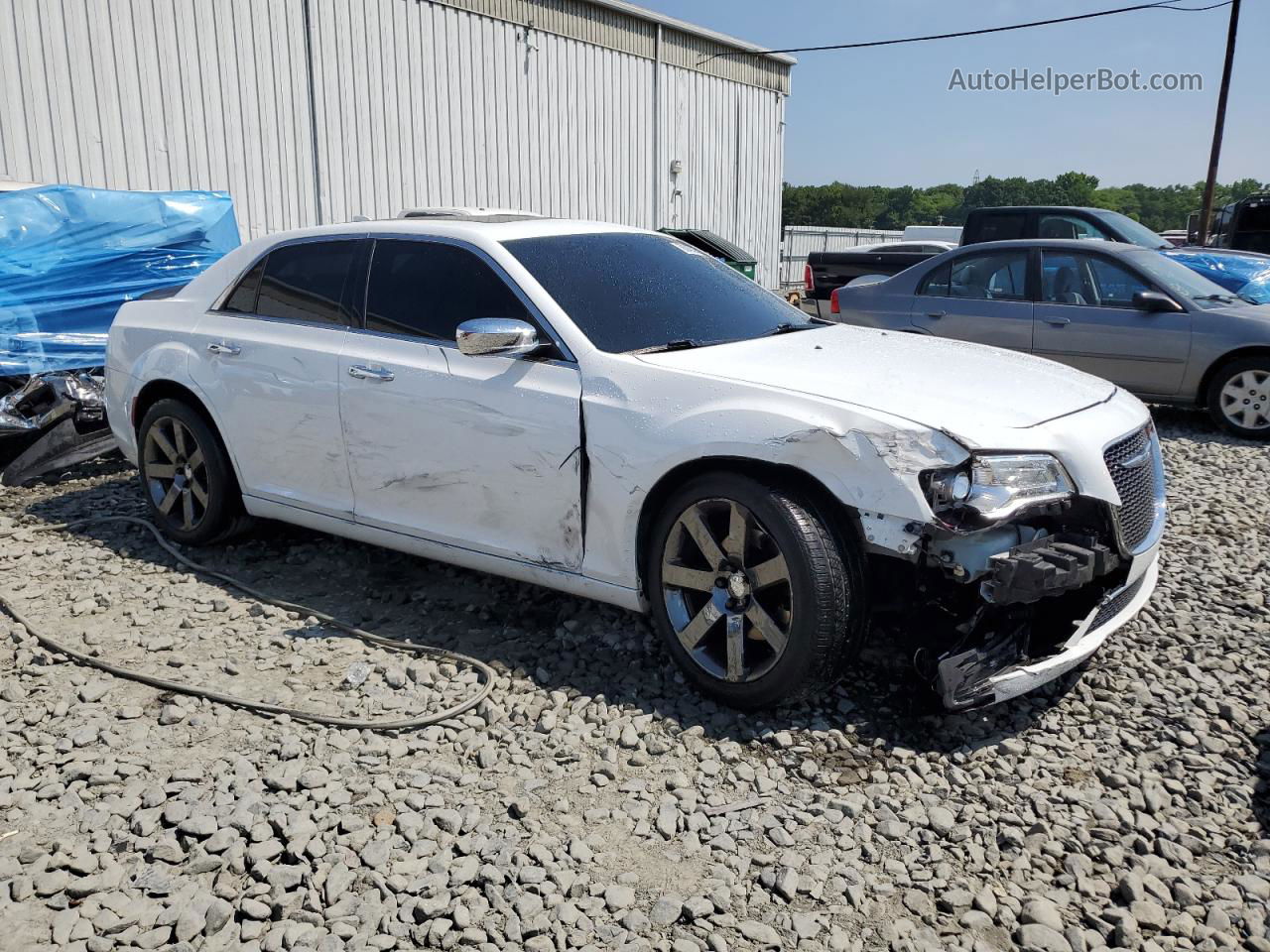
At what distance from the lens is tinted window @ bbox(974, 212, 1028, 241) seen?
→ 507 inches

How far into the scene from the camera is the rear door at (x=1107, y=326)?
8.15 meters

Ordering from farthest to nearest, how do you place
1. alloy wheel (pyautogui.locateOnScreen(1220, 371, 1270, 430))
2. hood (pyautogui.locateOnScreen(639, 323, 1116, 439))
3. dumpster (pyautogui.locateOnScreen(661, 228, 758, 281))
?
dumpster (pyautogui.locateOnScreen(661, 228, 758, 281)), alloy wheel (pyautogui.locateOnScreen(1220, 371, 1270, 430)), hood (pyautogui.locateOnScreen(639, 323, 1116, 439))

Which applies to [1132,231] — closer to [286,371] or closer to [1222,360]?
[1222,360]

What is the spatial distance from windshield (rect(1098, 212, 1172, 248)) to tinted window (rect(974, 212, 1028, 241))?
1130mm

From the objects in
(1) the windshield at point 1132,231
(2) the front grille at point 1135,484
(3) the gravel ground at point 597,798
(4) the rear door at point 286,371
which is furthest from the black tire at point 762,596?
(1) the windshield at point 1132,231

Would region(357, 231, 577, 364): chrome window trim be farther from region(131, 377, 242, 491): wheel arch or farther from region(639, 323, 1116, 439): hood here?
region(131, 377, 242, 491): wheel arch

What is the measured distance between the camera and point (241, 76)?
1221 cm

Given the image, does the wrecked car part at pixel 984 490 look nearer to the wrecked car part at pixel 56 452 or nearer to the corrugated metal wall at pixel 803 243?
the wrecked car part at pixel 56 452

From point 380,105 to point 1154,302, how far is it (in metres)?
10.0

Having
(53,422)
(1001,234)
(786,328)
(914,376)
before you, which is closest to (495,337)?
(786,328)

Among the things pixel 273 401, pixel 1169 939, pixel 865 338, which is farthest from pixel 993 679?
pixel 273 401

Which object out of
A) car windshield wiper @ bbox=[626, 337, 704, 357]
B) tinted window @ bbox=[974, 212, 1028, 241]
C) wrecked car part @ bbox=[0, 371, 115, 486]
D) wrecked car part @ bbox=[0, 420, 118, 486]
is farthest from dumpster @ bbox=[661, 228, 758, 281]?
car windshield wiper @ bbox=[626, 337, 704, 357]

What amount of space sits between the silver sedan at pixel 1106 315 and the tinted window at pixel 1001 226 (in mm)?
4191

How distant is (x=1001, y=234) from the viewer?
13078mm
